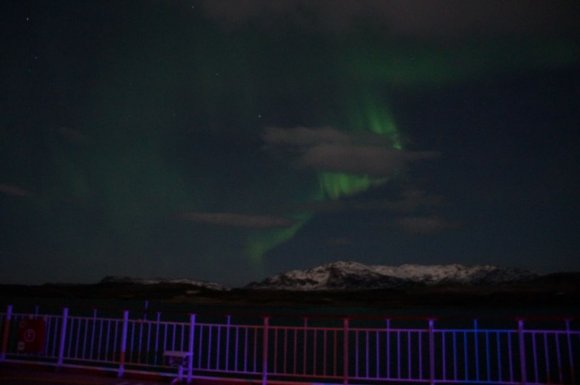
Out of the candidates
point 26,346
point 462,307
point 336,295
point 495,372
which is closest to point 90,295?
point 336,295

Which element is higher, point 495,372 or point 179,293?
point 179,293

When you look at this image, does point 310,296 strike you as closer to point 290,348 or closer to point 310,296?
point 310,296

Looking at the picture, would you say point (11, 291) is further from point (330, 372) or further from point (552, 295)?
point (552, 295)

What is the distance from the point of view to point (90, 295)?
166 m

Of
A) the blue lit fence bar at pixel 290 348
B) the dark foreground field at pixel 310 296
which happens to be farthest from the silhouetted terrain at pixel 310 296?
the blue lit fence bar at pixel 290 348

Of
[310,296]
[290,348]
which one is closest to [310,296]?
[310,296]

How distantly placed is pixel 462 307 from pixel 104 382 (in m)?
166

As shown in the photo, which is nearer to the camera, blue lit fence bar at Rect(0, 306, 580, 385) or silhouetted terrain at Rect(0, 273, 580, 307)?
blue lit fence bar at Rect(0, 306, 580, 385)

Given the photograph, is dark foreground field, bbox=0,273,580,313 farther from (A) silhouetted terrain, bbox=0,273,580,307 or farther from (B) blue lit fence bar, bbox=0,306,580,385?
(B) blue lit fence bar, bbox=0,306,580,385

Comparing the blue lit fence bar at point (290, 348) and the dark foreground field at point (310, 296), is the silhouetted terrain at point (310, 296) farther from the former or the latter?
the blue lit fence bar at point (290, 348)

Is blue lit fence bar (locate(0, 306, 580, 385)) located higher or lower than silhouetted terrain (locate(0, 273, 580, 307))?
lower

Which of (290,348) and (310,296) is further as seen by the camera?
(310,296)

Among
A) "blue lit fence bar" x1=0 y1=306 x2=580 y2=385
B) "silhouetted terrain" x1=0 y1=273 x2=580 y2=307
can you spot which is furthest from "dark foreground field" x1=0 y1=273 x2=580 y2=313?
"blue lit fence bar" x1=0 y1=306 x2=580 y2=385

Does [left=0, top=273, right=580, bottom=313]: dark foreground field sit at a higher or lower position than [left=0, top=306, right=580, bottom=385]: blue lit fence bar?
higher
